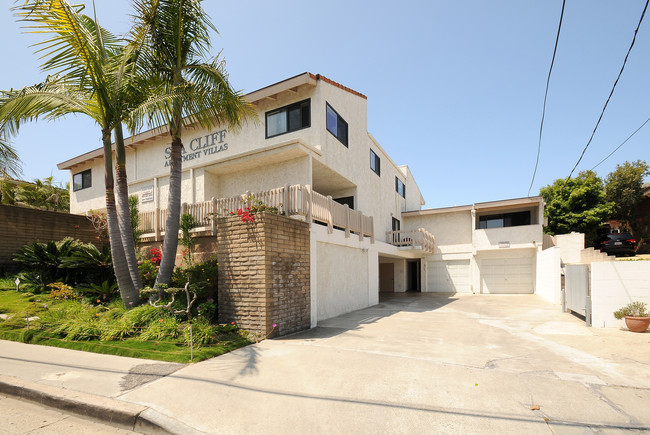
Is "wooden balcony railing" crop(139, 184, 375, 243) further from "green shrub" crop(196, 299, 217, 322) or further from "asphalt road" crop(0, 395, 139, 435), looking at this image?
"asphalt road" crop(0, 395, 139, 435)

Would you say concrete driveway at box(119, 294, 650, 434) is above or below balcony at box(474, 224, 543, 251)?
below

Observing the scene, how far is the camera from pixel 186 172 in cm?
1424

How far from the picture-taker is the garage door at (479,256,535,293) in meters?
20.4

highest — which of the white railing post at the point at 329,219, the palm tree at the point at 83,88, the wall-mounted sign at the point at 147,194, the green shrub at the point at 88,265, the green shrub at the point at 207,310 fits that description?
the palm tree at the point at 83,88

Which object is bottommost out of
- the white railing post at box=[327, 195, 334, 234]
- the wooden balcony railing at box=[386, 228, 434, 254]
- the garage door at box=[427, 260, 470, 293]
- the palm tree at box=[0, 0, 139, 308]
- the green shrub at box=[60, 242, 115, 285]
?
the garage door at box=[427, 260, 470, 293]

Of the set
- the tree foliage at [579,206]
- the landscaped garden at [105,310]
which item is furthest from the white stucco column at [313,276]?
the tree foliage at [579,206]

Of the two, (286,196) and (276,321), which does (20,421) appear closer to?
(276,321)

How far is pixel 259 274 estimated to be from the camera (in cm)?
759

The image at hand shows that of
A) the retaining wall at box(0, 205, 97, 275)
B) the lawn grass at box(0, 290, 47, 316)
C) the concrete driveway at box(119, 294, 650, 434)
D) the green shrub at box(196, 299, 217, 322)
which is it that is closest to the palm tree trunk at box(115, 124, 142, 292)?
the green shrub at box(196, 299, 217, 322)

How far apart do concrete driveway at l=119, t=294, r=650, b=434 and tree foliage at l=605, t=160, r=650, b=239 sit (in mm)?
24674

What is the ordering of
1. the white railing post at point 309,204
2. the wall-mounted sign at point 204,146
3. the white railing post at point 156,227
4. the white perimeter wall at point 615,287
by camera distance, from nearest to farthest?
the white perimeter wall at point 615,287
the white railing post at point 309,204
the white railing post at point 156,227
the wall-mounted sign at point 204,146

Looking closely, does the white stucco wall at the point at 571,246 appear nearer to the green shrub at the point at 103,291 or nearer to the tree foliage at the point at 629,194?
the tree foliage at the point at 629,194

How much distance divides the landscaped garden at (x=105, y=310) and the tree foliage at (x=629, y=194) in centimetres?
3168

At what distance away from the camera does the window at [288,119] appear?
12734 mm
